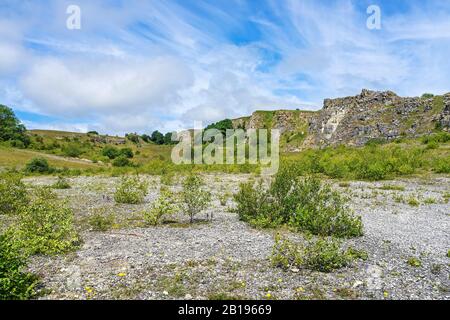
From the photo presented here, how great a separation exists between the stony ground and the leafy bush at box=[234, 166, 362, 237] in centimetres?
75

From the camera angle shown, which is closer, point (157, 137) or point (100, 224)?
point (100, 224)

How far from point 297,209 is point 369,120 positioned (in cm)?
5814

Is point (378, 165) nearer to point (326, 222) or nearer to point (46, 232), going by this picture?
point (326, 222)

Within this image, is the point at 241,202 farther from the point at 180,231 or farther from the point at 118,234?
the point at 118,234

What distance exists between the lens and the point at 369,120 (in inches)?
2608

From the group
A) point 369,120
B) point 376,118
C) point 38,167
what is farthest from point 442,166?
point 38,167

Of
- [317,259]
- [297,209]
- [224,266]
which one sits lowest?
[224,266]

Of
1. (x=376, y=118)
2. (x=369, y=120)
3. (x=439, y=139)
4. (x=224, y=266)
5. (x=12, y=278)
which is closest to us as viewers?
(x=12, y=278)

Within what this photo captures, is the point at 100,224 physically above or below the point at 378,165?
below

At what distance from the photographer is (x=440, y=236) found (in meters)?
13.7

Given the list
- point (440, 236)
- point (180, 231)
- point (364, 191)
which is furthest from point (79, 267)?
point (364, 191)

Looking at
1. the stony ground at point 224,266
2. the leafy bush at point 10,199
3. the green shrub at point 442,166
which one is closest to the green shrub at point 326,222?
the stony ground at point 224,266

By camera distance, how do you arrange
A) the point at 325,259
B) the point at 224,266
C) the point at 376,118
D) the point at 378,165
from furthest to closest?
the point at 376,118
the point at 378,165
the point at 224,266
the point at 325,259
